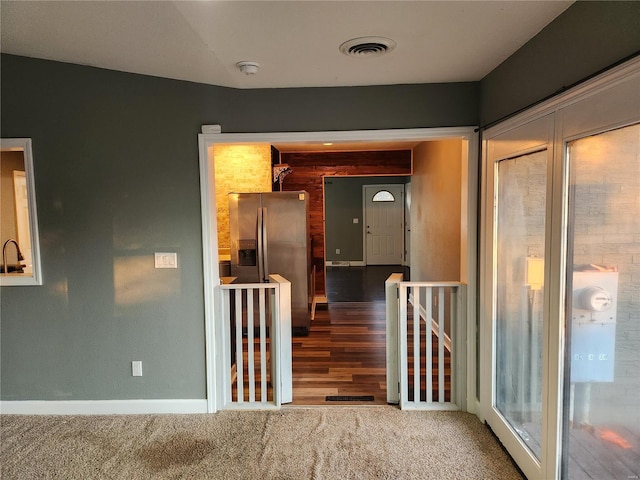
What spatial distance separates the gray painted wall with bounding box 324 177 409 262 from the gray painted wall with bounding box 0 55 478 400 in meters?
7.34

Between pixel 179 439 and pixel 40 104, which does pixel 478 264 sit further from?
pixel 40 104

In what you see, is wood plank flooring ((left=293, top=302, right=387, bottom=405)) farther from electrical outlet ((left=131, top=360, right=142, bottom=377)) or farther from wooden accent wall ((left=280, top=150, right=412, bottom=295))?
wooden accent wall ((left=280, top=150, right=412, bottom=295))

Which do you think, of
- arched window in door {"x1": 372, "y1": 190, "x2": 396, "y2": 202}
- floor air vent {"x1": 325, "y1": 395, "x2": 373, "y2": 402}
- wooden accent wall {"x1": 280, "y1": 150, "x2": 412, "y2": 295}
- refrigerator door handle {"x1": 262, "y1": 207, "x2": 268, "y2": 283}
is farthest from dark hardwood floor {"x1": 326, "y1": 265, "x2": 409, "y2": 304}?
floor air vent {"x1": 325, "y1": 395, "x2": 373, "y2": 402}

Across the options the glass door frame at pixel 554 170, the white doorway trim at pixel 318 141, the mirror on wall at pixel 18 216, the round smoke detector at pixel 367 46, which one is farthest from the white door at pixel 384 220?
the round smoke detector at pixel 367 46

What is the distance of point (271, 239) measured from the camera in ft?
16.0

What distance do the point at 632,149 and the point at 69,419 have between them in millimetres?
3620

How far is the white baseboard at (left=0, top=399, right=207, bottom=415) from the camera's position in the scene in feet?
9.79

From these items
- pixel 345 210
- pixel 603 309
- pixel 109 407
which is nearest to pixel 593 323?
pixel 603 309

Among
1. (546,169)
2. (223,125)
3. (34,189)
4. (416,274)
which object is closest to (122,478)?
(34,189)

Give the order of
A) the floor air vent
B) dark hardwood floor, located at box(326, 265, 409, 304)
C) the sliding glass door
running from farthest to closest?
dark hardwood floor, located at box(326, 265, 409, 304), the floor air vent, the sliding glass door

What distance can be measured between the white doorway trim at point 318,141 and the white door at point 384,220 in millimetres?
7403

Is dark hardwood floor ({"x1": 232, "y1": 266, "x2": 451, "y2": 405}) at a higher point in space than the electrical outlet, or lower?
lower

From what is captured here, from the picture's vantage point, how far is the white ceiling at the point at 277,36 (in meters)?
1.75

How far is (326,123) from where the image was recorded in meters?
2.87
